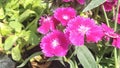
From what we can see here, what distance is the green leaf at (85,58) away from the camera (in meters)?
1.59

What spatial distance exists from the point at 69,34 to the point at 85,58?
0.15m

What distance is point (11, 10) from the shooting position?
2.06 metres

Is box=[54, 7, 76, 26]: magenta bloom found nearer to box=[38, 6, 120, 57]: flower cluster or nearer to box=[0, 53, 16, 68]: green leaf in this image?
box=[38, 6, 120, 57]: flower cluster

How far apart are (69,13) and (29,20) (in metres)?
0.53

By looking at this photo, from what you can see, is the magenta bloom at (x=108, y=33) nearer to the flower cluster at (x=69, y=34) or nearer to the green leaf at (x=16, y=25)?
the flower cluster at (x=69, y=34)

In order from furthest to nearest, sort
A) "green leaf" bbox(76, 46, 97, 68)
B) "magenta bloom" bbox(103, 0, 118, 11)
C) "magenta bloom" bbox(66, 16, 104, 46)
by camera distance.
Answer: "magenta bloom" bbox(103, 0, 118, 11), "green leaf" bbox(76, 46, 97, 68), "magenta bloom" bbox(66, 16, 104, 46)

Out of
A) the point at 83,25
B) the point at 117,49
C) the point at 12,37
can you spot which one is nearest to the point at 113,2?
the point at 117,49

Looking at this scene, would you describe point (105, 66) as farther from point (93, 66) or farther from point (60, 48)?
point (60, 48)

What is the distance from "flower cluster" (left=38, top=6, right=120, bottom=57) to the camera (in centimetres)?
151

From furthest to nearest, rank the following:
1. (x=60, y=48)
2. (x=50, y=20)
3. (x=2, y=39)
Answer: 1. (x=2, y=39)
2. (x=50, y=20)
3. (x=60, y=48)

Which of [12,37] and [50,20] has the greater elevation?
[50,20]

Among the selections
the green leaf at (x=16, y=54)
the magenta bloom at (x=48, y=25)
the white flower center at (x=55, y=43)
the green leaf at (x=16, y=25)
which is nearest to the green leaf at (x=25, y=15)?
the green leaf at (x=16, y=25)

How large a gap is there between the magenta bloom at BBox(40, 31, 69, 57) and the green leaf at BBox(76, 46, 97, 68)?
83 millimetres

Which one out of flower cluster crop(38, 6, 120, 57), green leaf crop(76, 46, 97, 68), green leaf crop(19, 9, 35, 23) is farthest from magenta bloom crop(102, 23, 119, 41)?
green leaf crop(19, 9, 35, 23)
